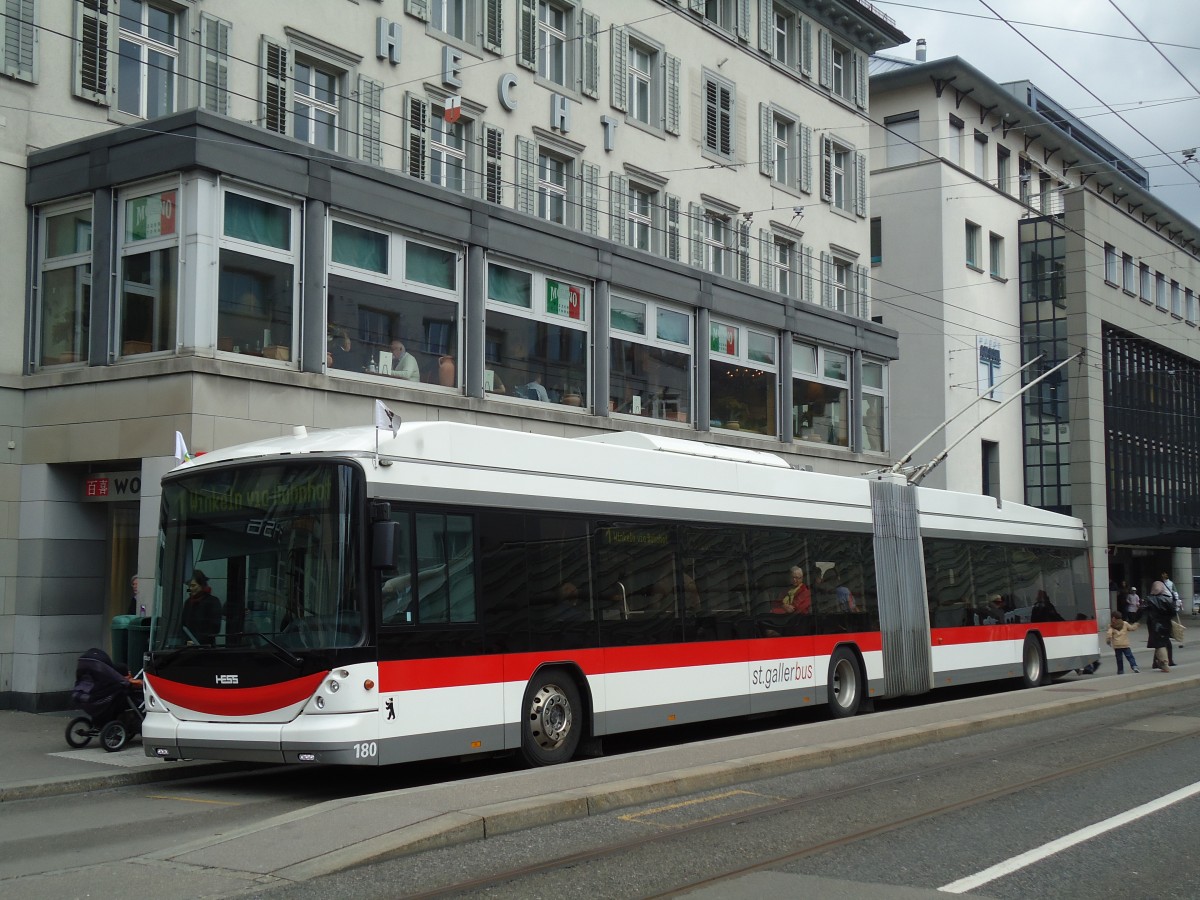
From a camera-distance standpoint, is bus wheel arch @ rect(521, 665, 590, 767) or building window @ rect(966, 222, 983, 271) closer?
bus wheel arch @ rect(521, 665, 590, 767)

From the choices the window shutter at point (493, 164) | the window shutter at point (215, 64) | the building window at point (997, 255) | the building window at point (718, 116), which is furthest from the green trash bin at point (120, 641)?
the building window at point (997, 255)

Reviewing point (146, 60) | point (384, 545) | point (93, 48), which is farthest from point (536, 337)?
point (384, 545)

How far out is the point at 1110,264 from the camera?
163 feet

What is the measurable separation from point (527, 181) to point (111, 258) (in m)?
8.42

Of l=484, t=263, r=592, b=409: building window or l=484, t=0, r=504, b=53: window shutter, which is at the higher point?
l=484, t=0, r=504, b=53: window shutter

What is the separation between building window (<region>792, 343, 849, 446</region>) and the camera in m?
30.0

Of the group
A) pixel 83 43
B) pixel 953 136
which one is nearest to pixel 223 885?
pixel 83 43

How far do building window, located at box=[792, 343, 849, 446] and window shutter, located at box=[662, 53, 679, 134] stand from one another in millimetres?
5580

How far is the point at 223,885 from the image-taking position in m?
6.97

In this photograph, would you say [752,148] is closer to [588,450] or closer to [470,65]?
[470,65]

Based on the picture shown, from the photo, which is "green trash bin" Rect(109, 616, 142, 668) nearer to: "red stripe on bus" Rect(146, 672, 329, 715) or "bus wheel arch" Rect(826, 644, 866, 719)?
"red stripe on bus" Rect(146, 672, 329, 715)

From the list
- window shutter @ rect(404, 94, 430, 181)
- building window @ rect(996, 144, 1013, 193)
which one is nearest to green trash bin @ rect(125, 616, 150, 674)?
window shutter @ rect(404, 94, 430, 181)

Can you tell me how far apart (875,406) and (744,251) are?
5.72 metres

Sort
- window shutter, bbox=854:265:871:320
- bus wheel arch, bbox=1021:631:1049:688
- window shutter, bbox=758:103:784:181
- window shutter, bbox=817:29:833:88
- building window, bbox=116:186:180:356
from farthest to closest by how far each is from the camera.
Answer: window shutter, bbox=854:265:871:320 → window shutter, bbox=817:29:833:88 → window shutter, bbox=758:103:784:181 → bus wheel arch, bbox=1021:631:1049:688 → building window, bbox=116:186:180:356
